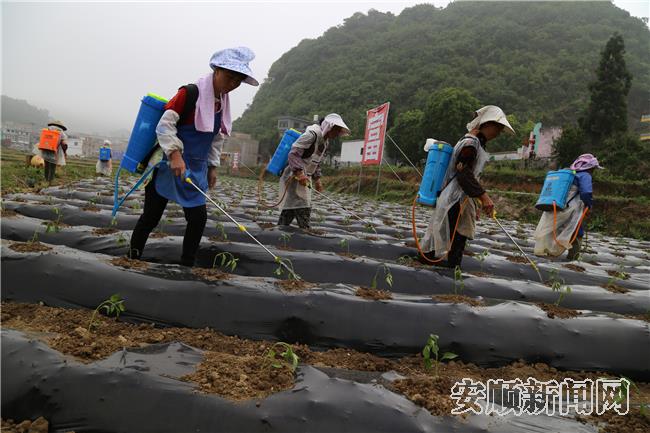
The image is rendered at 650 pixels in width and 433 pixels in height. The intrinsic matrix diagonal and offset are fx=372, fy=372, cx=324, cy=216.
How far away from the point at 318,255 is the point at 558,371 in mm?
2278

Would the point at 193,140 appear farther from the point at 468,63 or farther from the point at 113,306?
the point at 468,63

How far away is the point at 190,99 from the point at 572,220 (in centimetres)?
560

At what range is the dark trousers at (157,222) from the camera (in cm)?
308

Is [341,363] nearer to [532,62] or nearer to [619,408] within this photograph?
[619,408]

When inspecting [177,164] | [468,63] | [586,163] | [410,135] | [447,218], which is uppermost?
[468,63]

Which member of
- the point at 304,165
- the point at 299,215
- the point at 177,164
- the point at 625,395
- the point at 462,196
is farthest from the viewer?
the point at 299,215

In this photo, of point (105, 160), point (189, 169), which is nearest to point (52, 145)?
point (105, 160)

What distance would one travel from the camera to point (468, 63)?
6556 centimetres

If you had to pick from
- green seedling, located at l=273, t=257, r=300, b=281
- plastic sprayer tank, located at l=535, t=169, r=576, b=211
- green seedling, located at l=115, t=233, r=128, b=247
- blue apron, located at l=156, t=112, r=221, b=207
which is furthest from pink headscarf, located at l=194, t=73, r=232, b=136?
plastic sprayer tank, located at l=535, t=169, r=576, b=211

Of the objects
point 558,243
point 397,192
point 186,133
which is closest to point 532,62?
point 397,192

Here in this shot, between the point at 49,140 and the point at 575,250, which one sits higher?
the point at 49,140

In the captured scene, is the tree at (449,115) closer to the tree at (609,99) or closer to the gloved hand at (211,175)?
the tree at (609,99)

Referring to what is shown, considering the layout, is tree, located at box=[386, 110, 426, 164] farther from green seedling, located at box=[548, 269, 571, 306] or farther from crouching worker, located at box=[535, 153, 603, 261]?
green seedling, located at box=[548, 269, 571, 306]

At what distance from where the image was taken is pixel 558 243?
5.52 metres
